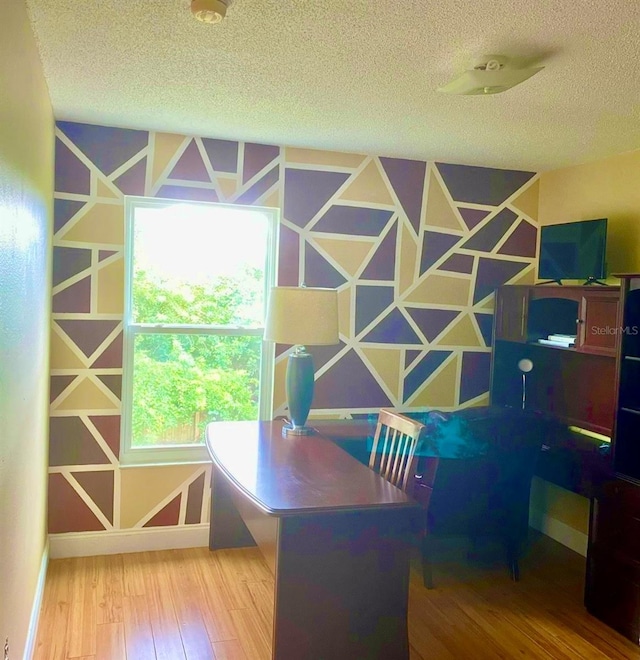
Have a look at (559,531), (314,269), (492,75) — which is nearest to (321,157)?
(314,269)

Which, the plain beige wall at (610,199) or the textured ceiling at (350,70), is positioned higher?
the textured ceiling at (350,70)

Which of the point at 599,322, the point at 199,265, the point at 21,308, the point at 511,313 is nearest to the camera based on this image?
the point at 21,308

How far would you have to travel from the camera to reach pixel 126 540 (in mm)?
3580

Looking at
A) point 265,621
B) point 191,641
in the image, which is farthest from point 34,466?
point 265,621

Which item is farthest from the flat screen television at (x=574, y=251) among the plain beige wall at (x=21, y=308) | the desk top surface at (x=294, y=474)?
the plain beige wall at (x=21, y=308)

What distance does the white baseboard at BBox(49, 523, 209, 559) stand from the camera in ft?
11.4

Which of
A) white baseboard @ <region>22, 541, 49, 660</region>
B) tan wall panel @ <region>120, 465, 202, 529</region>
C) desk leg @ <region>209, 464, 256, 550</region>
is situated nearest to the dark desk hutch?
desk leg @ <region>209, 464, 256, 550</region>

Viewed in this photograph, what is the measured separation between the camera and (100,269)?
3461 millimetres

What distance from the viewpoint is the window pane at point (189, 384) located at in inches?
143

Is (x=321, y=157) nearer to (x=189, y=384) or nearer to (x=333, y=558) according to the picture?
(x=189, y=384)

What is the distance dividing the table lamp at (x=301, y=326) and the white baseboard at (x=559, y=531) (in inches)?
78.3

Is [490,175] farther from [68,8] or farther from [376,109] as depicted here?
[68,8]

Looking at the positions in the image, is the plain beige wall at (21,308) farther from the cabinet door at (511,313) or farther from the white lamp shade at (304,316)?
the cabinet door at (511,313)

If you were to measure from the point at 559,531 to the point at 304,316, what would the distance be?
2.31 meters
